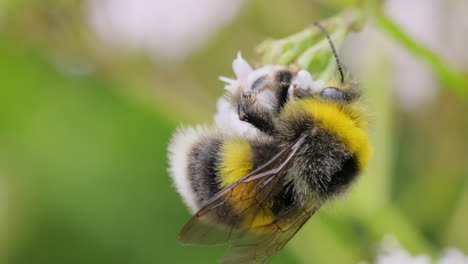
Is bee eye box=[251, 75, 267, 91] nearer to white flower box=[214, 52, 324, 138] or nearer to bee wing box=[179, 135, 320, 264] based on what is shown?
white flower box=[214, 52, 324, 138]

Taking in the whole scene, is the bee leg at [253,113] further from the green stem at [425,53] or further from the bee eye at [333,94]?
the green stem at [425,53]

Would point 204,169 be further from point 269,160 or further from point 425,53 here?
point 425,53

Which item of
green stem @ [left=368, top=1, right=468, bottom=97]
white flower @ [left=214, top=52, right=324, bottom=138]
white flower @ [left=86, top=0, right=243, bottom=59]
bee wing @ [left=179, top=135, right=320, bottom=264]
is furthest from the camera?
white flower @ [left=86, top=0, right=243, bottom=59]

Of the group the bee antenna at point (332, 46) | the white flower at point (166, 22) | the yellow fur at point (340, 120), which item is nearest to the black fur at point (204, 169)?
the yellow fur at point (340, 120)

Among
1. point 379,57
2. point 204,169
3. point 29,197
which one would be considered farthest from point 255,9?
point 204,169

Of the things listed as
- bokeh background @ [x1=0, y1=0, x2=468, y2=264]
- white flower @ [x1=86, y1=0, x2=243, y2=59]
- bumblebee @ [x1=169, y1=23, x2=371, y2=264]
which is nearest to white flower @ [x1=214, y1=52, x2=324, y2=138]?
bumblebee @ [x1=169, y1=23, x2=371, y2=264]

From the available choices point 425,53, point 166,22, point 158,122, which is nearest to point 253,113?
point 425,53

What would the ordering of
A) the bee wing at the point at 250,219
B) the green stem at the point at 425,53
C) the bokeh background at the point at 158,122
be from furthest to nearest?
the bokeh background at the point at 158,122 < the green stem at the point at 425,53 < the bee wing at the point at 250,219
